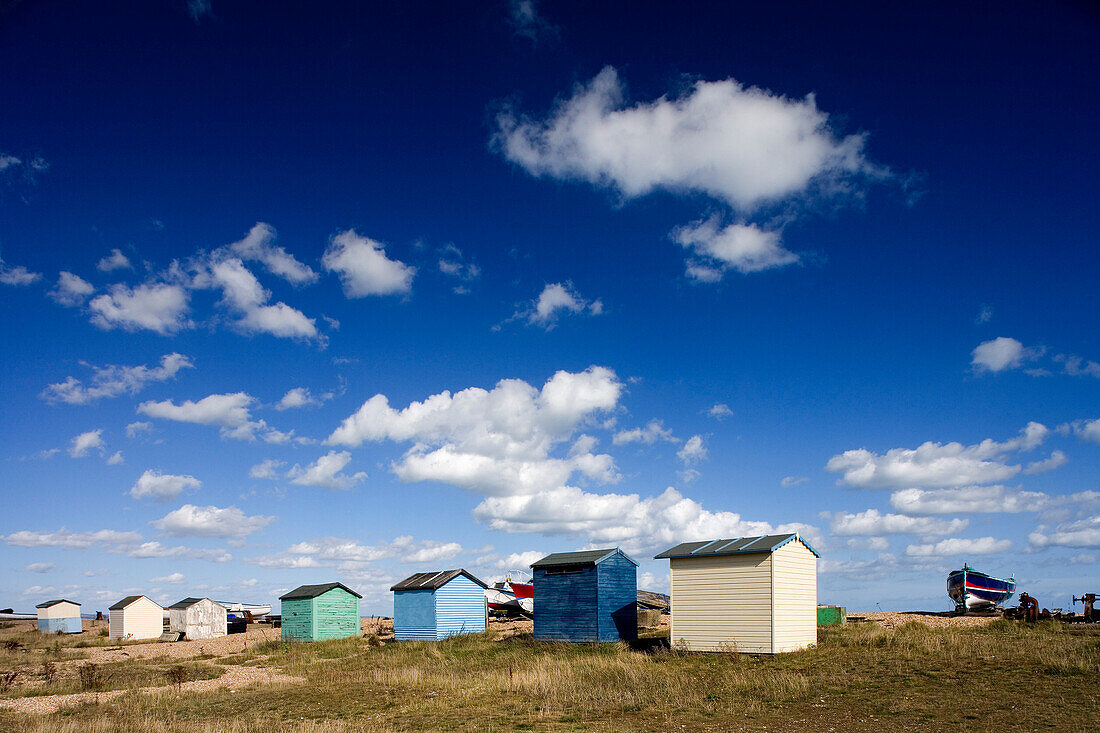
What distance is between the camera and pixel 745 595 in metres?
25.2

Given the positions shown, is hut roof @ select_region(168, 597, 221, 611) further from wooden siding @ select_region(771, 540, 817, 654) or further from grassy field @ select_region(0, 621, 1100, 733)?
wooden siding @ select_region(771, 540, 817, 654)

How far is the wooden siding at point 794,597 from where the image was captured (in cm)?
2445

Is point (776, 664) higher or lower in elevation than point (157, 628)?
higher

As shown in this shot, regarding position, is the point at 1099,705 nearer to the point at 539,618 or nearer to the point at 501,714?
the point at 501,714

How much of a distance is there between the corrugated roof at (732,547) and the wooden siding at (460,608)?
15.8 meters

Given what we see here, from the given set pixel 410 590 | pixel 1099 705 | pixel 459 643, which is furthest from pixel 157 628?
pixel 1099 705

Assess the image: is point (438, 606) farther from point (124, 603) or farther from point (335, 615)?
point (124, 603)

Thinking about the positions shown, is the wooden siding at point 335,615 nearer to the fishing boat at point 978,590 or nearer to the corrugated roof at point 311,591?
the corrugated roof at point 311,591

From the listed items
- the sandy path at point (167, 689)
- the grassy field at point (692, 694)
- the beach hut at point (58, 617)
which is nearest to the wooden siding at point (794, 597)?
the grassy field at point (692, 694)

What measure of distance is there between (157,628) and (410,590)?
1069 inches

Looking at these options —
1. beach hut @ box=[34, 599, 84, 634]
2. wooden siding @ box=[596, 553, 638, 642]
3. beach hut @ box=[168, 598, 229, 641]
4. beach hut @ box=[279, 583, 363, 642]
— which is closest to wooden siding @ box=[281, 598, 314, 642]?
beach hut @ box=[279, 583, 363, 642]

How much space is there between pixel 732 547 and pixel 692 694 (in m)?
8.65

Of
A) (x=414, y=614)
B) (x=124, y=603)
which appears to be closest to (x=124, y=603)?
(x=124, y=603)

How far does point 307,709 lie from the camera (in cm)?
1873
